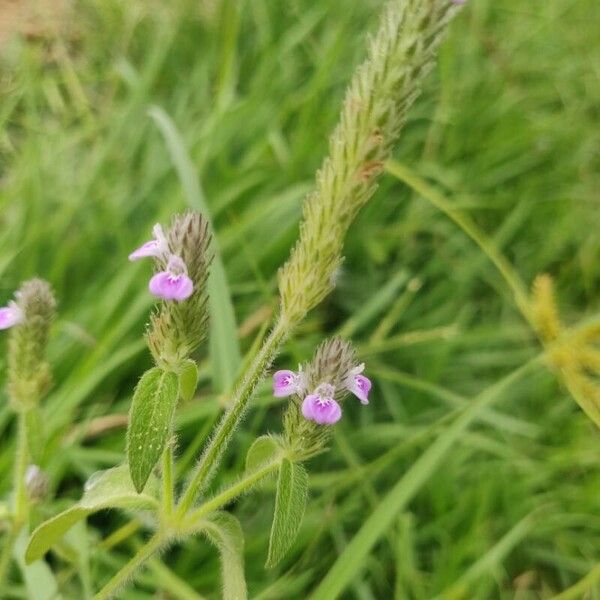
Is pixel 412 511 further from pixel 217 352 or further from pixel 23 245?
pixel 23 245

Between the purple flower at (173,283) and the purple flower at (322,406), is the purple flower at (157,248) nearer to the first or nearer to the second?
the purple flower at (173,283)

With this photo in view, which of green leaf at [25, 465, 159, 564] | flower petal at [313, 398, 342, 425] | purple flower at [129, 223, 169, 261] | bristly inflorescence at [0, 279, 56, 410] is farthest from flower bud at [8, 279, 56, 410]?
flower petal at [313, 398, 342, 425]

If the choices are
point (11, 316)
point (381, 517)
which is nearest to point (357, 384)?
point (11, 316)

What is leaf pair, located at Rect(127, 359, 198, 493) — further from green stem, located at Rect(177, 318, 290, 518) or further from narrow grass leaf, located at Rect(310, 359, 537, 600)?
narrow grass leaf, located at Rect(310, 359, 537, 600)

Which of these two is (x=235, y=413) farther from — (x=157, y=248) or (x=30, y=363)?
(x=30, y=363)

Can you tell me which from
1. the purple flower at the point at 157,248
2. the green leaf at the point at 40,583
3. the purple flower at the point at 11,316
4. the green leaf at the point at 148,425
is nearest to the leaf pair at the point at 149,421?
the green leaf at the point at 148,425

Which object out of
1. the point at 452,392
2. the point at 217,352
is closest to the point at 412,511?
the point at 452,392
